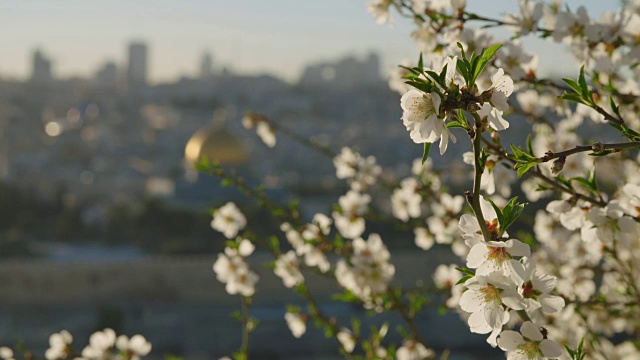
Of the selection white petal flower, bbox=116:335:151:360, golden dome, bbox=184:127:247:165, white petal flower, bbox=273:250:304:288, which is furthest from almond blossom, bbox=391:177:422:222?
golden dome, bbox=184:127:247:165

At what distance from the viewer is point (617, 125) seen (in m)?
1.00

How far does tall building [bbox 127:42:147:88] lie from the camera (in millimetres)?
84125

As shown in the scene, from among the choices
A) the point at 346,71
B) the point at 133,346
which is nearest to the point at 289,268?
the point at 133,346

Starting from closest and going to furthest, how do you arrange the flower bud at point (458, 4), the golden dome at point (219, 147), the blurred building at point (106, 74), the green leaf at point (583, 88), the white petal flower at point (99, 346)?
the green leaf at point (583, 88) → the flower bud at point (458, 4) → the white petal flower at point (99, 346) → the golden dome at point (219, 147) → the blurred building at point (106, 74)

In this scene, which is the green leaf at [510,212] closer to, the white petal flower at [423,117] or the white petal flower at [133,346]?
the white petal flower at [423,117]

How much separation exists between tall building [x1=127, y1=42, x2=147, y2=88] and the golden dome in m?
63.2

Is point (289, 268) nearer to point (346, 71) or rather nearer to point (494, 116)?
point (494, 116)

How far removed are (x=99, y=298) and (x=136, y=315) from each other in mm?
733

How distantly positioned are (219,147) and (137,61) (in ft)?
224

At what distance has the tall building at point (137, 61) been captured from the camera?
8412 cm

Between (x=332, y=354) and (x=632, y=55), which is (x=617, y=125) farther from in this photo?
(x=332, y=354)

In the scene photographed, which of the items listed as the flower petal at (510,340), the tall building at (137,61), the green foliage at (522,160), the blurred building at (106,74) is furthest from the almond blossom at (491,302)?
the blurred building at (106,74)

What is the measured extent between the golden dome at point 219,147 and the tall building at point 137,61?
63.2 meters

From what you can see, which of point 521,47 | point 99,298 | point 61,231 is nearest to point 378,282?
point 521,47
